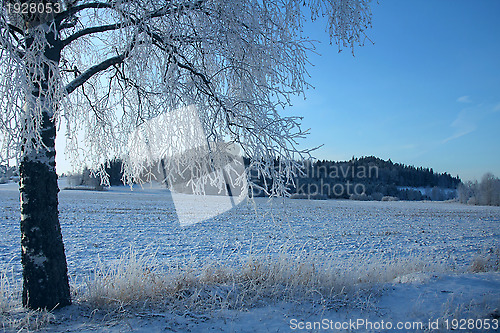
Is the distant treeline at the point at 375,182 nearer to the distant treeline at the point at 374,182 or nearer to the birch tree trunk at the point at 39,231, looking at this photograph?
the distant treeline at the point at 374,182

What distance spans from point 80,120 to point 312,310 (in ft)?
15.1

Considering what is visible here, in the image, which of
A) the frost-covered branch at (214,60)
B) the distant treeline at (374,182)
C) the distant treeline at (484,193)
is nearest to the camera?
the frost-covered branch at (214,60)

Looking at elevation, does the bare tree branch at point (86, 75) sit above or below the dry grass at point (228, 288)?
above

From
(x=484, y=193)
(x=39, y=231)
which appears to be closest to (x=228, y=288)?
(x=39, y=231)

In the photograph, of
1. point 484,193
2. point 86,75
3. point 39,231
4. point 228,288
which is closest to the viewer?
point 39,231

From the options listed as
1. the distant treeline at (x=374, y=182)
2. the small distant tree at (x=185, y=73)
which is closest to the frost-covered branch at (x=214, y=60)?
the small distant tree at (x=185, y=73)

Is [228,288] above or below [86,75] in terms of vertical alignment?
below

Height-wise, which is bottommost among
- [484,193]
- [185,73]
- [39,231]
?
[484,193]

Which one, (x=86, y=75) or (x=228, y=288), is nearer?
(x=86, y=75)

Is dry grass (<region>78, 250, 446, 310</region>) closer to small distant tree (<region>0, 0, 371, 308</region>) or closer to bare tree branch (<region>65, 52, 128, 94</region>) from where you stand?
small distant tree (<region>0, 0, 371, 308</region>)

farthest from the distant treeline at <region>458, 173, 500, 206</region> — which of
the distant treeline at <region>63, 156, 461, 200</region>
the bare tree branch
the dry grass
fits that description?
the bare tree branch

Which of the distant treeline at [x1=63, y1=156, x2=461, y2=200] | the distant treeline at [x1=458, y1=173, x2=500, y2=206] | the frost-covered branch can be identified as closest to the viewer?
the frost-covered branch

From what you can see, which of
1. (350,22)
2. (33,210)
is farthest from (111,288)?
(350,22)

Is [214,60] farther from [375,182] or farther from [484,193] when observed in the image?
[375,182]
